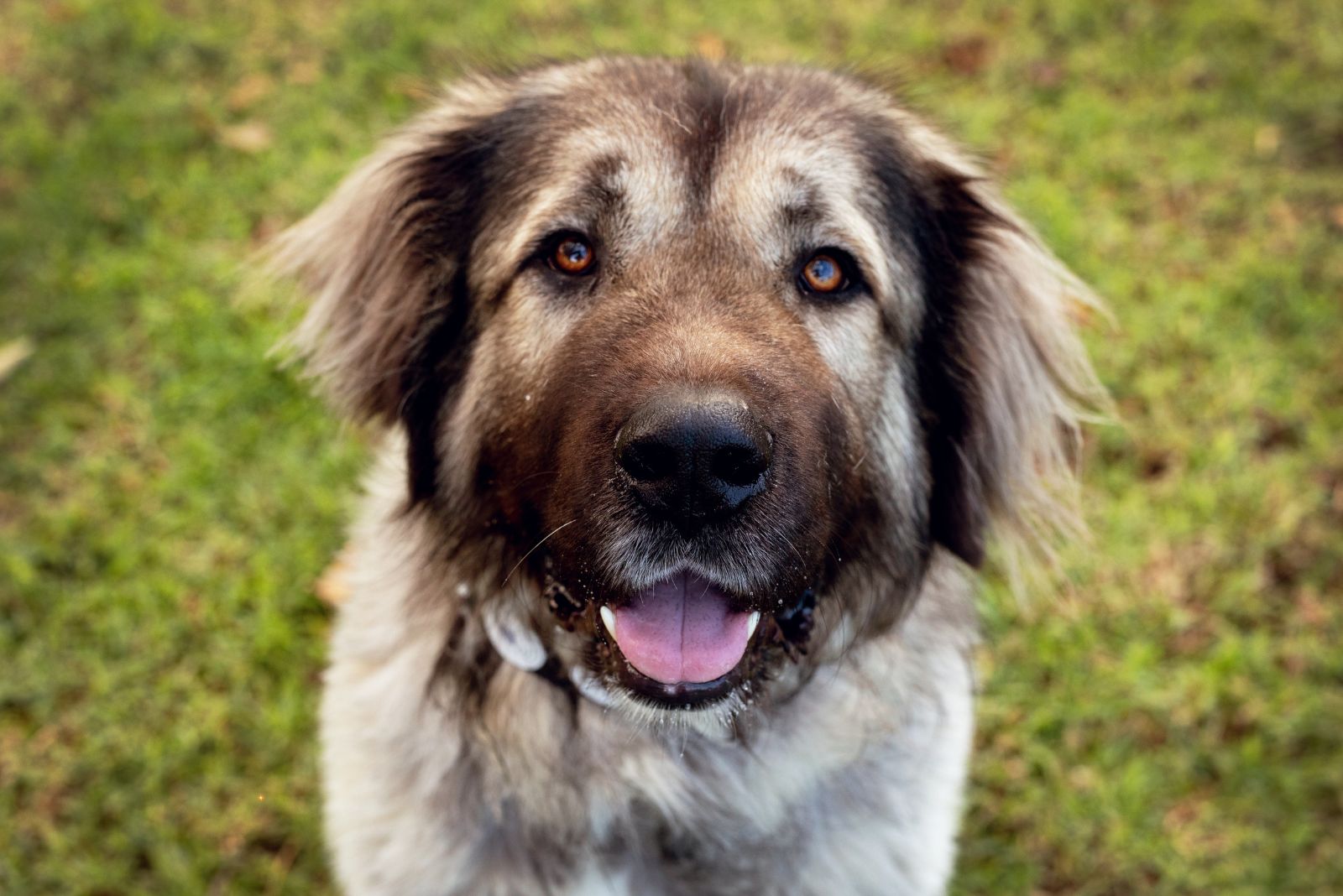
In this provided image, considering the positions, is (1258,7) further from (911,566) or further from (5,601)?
(5,601)

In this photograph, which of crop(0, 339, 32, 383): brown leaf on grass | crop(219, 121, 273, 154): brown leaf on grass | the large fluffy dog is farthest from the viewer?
crop(219, 121, 273, 154): brown leaf on grass

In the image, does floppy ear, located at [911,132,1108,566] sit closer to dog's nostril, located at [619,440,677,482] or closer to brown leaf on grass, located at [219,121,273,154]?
dog's nostril, located at [619,440,677,482]

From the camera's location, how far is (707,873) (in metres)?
2.88

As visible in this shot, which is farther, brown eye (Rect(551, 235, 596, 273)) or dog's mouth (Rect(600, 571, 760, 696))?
brown eye (Rect(551, 235, 596, 273))

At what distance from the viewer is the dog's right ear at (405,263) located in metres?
2.84

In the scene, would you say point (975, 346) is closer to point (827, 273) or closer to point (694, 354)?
point (827, 273)

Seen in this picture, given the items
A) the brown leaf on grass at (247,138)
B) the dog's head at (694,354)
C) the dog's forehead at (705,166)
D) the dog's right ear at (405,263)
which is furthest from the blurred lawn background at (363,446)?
the dog's forehead at (705,166)

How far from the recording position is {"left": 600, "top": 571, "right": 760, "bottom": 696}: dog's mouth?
242 cm

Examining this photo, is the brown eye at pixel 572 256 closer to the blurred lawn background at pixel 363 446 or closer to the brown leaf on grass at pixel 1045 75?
the blurred lawn background at pixel 363 446

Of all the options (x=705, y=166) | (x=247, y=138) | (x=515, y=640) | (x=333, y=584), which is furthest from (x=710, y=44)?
(x=515, y=640)

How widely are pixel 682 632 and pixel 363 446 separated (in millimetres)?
2600

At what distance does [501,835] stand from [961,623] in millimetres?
1304

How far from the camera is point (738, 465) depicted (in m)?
2.12

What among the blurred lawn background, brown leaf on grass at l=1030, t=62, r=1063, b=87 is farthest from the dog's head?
brown leaf on grass at l=1030, t=62, r=1063, b=87
